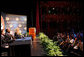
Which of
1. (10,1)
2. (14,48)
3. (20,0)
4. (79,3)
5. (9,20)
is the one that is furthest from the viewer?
→ (79,3)

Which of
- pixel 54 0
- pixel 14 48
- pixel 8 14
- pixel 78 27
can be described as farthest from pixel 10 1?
pixel 78 27

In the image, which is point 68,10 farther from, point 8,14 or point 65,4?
point 8,14

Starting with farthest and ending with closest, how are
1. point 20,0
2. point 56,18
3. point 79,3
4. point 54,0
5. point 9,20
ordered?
1. point 79,3
2. point 56,18
3. point 54,0
4. point 9,20
5. point 20,0

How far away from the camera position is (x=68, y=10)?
612 inches

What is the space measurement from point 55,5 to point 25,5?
6598 millimetres

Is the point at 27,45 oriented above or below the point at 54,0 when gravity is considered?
below

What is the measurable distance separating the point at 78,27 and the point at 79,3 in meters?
3.85

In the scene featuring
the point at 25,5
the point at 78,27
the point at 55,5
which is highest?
the point at 55,5

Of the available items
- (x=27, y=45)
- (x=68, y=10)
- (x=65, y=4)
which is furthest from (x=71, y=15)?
(x=27, y=45)

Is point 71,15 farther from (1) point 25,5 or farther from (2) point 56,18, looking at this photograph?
(1) point 25,5

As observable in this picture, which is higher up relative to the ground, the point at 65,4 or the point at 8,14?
the point at 65,4

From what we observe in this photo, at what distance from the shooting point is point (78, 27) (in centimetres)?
1550

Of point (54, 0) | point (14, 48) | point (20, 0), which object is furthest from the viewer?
point (54, 0)

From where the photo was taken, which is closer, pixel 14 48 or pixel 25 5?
pixel 14 48
